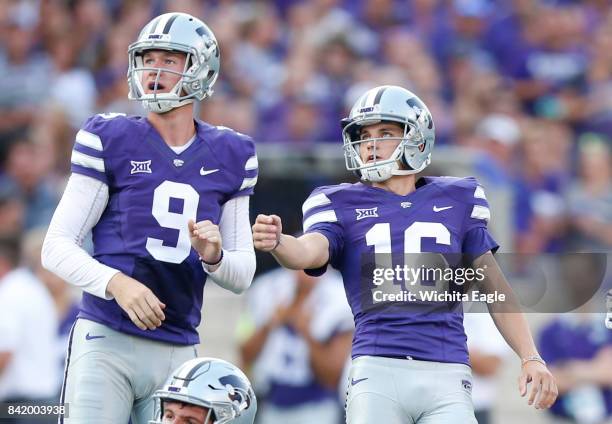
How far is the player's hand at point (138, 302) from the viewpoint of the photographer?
4.80 m

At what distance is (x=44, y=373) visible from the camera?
8.03m

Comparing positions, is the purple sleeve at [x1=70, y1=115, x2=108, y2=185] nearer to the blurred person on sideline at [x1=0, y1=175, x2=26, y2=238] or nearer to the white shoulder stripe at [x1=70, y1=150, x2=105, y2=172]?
the white shoulder stripe at [x1=70, y1=150, x2=105, y2=172]

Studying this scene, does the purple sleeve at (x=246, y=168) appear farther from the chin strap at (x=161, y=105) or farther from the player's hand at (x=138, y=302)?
the player's hand at (x=138, y=302)

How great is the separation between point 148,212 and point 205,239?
0.42 metres

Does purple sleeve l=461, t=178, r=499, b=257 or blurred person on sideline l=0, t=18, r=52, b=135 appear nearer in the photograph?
purple sleeve l=461, t=178, r=499, b=257

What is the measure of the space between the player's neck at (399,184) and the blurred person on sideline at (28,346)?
10.6 ft

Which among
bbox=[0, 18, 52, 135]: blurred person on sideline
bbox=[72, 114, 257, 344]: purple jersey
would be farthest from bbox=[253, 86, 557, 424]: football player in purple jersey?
bbox=[0, 18, 52, 135]: blurred person on sideline

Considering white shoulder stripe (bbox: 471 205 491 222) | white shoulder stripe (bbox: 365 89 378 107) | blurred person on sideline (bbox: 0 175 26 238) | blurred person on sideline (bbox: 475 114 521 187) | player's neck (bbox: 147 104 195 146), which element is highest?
blurred person on sideline (bbox: 475 114 521 187)

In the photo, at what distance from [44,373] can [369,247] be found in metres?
3.36

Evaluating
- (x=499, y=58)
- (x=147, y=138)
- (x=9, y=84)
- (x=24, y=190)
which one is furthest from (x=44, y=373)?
(x=499, y=58)

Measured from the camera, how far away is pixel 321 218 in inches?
210

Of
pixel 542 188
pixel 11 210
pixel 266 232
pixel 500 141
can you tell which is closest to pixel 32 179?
pixel 11 210

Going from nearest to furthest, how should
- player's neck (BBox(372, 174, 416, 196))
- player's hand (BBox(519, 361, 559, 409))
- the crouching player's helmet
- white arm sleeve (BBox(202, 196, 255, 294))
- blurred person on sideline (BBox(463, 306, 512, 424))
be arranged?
1. the crouching player's helmet
2. player's hand (BBox(519, 361, 559, 409))
3. white arm sleeve (BBox(202, 196, 255, 294))
4. player's neck (BBox(372, 174, 416, 196))
5. blurred person on sideline (BBox(463, 306, 512, 424))

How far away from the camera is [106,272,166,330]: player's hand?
15.8 ft
